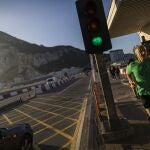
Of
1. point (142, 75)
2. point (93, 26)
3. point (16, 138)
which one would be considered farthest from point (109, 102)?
point (16, 138)

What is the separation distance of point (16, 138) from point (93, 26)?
12.8 ft

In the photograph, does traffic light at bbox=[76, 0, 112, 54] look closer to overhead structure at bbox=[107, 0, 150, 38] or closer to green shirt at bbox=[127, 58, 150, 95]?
green shirt at bbox=[127, 58, 150, 95]

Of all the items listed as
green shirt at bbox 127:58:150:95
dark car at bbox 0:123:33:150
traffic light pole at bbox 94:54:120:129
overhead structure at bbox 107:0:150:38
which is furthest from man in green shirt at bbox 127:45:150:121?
overhead structure at bbox 107:0:150:38

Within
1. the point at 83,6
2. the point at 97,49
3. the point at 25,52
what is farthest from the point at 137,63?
the point at 25,52

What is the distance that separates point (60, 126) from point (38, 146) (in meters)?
2.98

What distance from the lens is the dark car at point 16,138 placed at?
8805mm

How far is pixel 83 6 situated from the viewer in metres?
7.48

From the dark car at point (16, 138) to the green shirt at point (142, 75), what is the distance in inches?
160

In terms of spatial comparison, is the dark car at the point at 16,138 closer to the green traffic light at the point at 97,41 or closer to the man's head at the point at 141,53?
the green traffic light at the point at 97,41

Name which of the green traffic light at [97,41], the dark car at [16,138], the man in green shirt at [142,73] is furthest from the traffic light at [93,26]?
the dark car at [16,138]

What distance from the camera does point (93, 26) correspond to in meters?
7.34

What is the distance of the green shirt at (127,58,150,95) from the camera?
609 centimetres

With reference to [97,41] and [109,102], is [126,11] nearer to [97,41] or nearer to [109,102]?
[109,102]

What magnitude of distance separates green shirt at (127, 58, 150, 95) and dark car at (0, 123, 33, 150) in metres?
4.07
